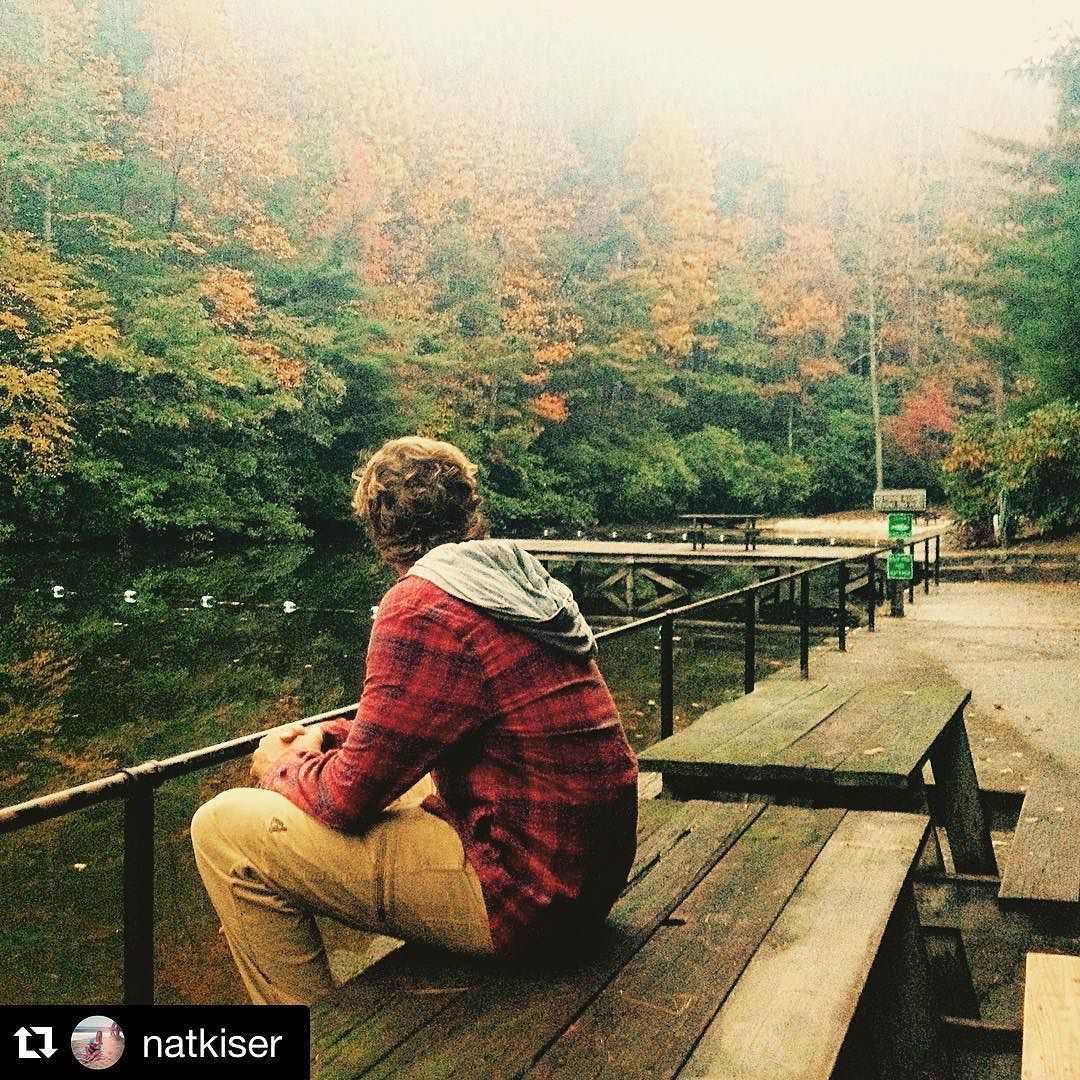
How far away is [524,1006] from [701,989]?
0.99 feet

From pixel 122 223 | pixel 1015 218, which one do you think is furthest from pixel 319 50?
pixel 1015 218

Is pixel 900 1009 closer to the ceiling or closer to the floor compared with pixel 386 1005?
closer to the floor

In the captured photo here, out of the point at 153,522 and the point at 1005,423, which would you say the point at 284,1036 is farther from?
the point at 153,522

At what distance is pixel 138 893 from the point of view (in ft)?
7.06

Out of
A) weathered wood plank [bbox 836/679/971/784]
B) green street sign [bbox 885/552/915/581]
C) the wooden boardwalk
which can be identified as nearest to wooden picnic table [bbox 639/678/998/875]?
weathered wood plank [bbox 836/679/971/784]

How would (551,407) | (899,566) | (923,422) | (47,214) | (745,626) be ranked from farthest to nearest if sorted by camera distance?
(923,422), (551,407), (47,214), (899,566), (745,626)

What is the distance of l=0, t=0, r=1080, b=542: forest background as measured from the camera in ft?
89.5

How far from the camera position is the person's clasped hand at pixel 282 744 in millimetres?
2318

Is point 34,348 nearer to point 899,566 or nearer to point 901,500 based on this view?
point 901,500

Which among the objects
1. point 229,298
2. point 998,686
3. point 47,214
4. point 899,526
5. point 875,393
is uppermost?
point 47,214

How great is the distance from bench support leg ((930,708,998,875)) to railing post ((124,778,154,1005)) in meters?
2.87

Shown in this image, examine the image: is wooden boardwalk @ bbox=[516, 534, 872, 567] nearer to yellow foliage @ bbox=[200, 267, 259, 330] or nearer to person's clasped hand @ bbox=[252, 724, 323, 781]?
yellow foliage @ bbox=[200, 267, 259, 330]

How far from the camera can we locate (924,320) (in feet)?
161

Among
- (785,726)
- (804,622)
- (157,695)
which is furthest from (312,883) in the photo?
(157,695)
